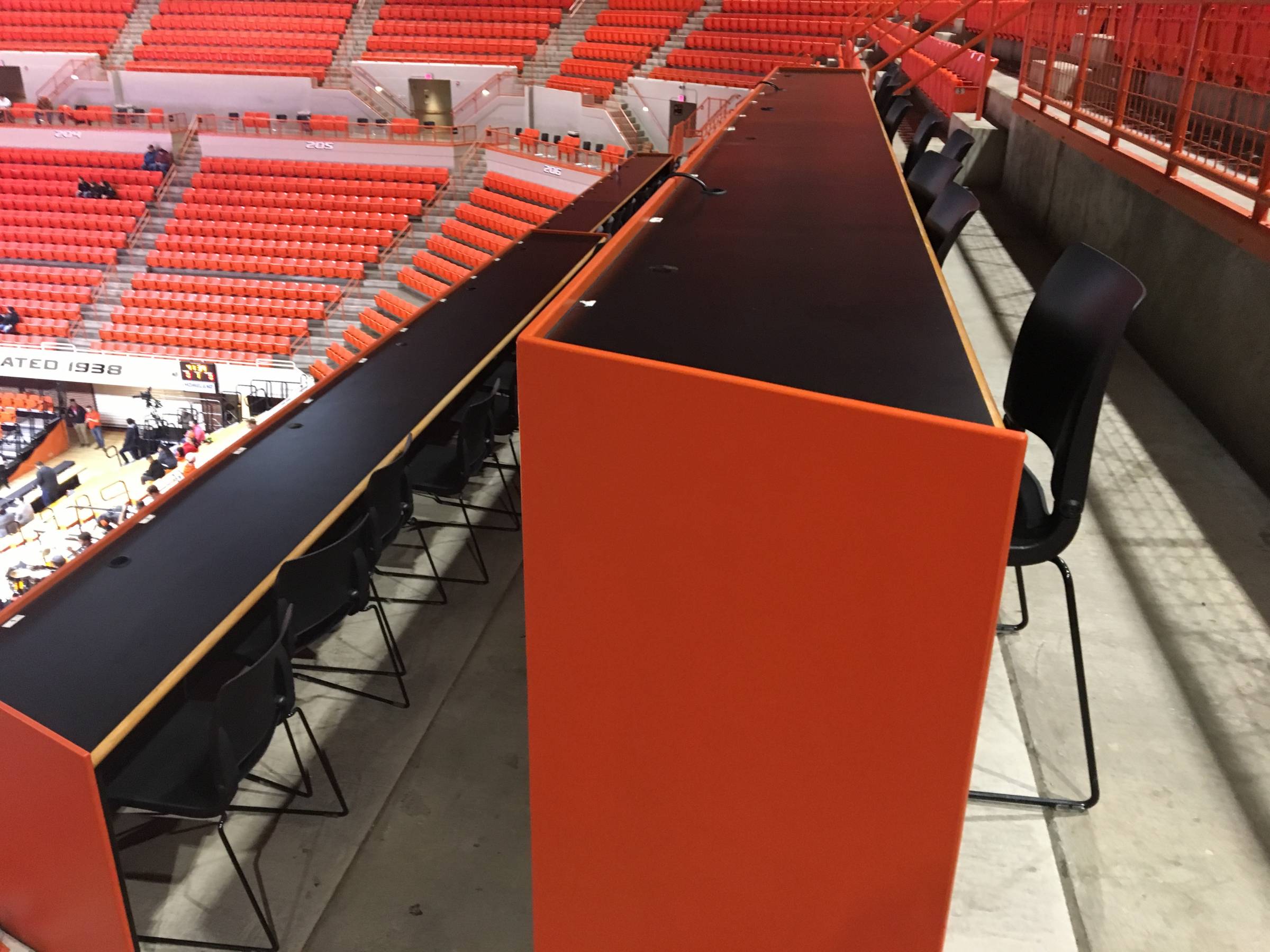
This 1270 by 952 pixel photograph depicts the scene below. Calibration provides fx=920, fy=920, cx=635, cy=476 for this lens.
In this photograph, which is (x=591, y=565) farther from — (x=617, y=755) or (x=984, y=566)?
(x=984, y=566)

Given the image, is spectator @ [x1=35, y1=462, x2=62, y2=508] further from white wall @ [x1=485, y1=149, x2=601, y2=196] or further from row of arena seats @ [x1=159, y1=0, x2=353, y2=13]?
row of arena seats @ [x1=159, y1=0, x2=353, y2=13]

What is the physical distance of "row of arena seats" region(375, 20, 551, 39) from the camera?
17.5 meters

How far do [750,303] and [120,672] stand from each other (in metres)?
1.44

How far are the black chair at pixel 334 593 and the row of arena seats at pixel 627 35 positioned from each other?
51.2 ft

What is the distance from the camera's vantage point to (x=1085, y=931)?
1.43 meters

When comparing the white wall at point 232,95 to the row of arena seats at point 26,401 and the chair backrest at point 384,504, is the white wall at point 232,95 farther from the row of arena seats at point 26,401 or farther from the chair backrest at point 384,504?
the chair backrest at point 384,504

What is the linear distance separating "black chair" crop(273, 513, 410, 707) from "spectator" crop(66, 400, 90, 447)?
446 inches

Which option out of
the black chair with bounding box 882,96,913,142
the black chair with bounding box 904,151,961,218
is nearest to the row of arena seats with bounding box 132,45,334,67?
the black chair with bounding box 882,96,913,142

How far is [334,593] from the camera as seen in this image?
2414mm

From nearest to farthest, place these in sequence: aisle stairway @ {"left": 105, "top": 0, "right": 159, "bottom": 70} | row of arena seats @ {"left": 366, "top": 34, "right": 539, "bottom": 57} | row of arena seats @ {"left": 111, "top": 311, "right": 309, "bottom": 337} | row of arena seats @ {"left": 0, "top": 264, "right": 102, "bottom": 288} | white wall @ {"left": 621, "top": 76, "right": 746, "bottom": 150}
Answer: row of arena seats @ {"left": 111, "top": 311, "right": 309, "bottom": 337}, row of arena seats @ {"left": 0, "top": 264, "right": 102, "bottom": 288}, white wall @ {"left": 621, "top": 76, "right": 746, "bottom": 150}, row of arena seats @ {"left": 366, "top": 34, "right": 539, "bottom": 57}, aisle stairway @ {"left": 105, "top": 0, "right": 159, "bottom": 70}

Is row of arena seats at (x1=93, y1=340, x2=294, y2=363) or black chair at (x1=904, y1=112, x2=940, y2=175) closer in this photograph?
black chair at (x1=904, y1=112, x2=940, y2=175)

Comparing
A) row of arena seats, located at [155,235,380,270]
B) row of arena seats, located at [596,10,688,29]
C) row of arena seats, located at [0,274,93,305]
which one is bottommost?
row of arena seats, located at [0,274,93,305]

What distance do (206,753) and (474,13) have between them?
18686 mm

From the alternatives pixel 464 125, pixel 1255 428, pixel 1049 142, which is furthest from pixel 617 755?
pixel 464 125
